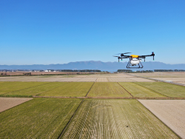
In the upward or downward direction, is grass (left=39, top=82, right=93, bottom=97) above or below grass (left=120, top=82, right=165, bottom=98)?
above

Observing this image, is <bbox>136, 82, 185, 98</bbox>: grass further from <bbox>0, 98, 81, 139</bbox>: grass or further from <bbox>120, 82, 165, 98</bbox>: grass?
<bbox>0, 98, 81, 139</bbox>: grass

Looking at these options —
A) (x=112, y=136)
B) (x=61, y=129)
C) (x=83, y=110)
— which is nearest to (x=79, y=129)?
(x=61, y=129)

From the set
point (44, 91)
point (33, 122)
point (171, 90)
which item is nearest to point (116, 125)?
point (33, 122)

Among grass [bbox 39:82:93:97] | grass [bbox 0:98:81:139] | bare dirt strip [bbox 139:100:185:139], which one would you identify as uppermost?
grass [bbox 39:82:93:97]

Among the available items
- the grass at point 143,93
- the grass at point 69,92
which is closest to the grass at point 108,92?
the grass at point 143,93

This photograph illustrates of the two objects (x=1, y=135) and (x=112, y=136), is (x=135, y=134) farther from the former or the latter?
(x=1, y=135)

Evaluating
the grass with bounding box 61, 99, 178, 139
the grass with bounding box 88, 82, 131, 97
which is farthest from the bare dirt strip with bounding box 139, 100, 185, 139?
the grass with bounding box 88, 82, 131, 97

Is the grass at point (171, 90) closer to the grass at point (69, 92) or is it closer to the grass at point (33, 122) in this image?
the grass at point (69, 92)

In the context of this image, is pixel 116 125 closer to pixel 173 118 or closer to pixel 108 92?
pixel 173 118
